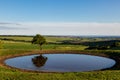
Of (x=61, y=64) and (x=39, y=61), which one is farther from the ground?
(x=39, y=61)

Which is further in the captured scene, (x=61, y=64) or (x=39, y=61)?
(x=39, y=61)

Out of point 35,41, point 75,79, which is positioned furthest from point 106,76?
point 35,41

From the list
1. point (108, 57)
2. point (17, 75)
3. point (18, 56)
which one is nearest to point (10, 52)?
point (18, 56)

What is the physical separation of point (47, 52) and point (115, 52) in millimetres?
26271

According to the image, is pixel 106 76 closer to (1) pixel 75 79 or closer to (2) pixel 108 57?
(1) pixel 75 79

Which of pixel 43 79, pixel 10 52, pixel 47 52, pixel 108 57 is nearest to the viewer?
pixel 43 79

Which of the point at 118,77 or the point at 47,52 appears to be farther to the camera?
the point at 47,52

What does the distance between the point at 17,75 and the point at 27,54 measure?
4145 centimetres

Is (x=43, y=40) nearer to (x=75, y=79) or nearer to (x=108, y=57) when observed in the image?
(x=108, y=57)

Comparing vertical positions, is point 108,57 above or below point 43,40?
below

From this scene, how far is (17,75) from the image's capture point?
34.0 meters

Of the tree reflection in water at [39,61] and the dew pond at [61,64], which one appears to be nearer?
the dew pond at [61,64]

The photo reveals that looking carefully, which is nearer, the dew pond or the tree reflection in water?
the dew pond

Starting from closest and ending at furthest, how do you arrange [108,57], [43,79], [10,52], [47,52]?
[43,79] < [108,57] < [10,52] < [47,52]
